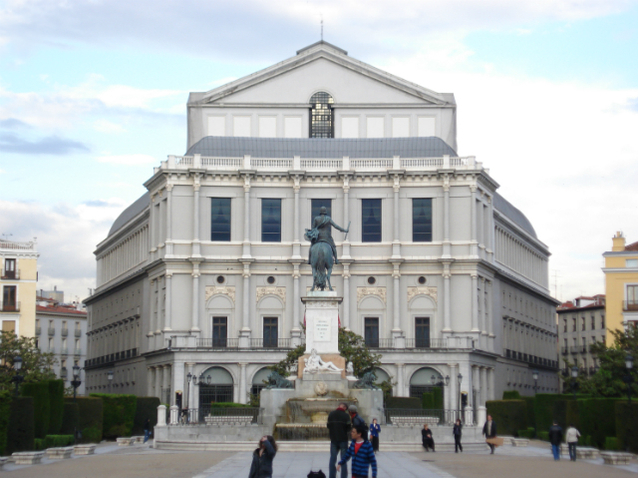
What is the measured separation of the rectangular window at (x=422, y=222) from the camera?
334 feet

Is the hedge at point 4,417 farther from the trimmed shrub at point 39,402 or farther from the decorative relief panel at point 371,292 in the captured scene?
the decorative relief panel at point 371,292

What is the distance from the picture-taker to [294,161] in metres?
102

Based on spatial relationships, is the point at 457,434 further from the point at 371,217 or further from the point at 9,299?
the point at 9,299

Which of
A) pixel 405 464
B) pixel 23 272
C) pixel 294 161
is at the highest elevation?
pixel 294 161

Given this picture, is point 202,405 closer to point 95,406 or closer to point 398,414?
point 95,406

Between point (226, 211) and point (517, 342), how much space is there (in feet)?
114

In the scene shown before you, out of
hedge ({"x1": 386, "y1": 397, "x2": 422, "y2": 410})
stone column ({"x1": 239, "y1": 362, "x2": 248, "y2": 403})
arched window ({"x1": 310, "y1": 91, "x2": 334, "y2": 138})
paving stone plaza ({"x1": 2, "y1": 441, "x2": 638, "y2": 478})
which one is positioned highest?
→ arched window ({"x1": 310, "y1": 91, "x2": 334, "y2": 138})

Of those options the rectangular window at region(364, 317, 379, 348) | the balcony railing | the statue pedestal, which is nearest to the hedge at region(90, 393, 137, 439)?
the statue pedestal

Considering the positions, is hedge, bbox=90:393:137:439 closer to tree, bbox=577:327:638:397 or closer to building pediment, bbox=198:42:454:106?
tree, bbox=577:327:638:397

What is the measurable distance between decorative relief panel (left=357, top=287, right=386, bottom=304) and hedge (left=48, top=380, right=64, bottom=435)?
4869 centimetres

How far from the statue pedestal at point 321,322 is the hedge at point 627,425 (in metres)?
11.5

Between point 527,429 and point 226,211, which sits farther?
point 226,211

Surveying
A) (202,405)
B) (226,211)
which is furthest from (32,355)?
(226,211)

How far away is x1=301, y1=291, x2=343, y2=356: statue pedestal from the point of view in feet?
160
